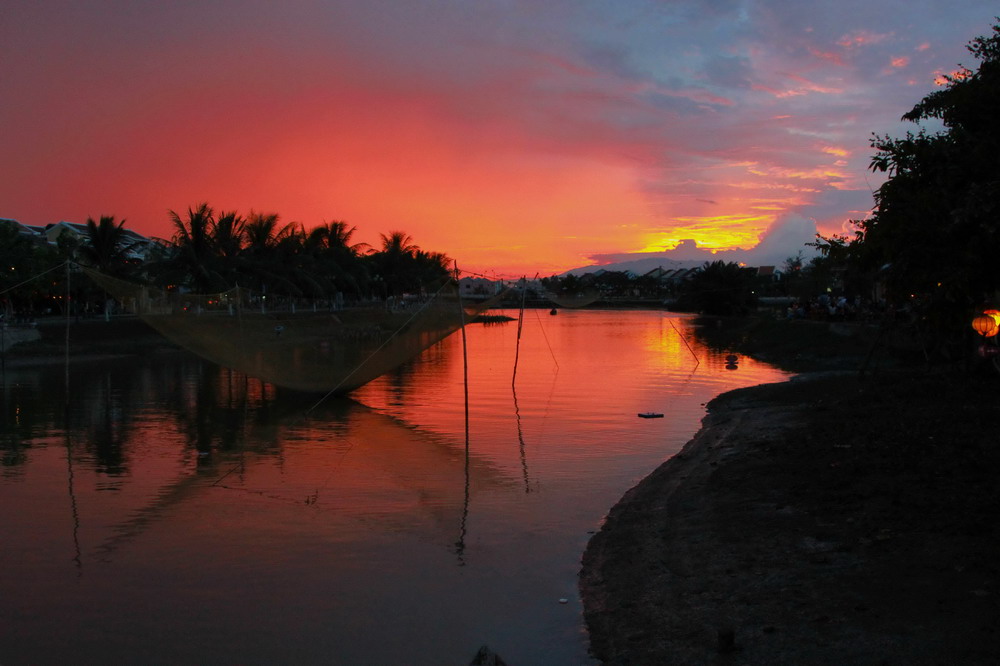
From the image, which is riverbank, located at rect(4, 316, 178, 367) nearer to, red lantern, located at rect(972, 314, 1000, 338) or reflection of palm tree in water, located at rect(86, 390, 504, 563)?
reflection of palm tree in water, located at rect(86, 390, 504, 563)

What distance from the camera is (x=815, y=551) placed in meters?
5.20

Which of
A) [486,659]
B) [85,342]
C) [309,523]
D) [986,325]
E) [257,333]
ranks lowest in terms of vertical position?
[309,523]

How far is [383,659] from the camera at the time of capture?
466cm

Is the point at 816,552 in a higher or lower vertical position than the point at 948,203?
lower

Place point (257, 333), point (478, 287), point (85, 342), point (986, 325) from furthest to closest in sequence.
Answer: point (478, 287) → point (85, 342) → point (257, 333) → point (986, 325)

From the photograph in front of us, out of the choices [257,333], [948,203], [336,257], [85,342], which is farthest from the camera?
[336,257]

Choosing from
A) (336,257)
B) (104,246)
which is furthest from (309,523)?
(336,257)

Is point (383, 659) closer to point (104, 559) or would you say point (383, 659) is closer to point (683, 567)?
point (683, 567)

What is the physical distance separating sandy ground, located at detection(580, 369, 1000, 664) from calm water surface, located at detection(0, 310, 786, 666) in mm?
465

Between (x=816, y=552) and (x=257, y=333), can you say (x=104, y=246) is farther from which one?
(x=816, y=552)

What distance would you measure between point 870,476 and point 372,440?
700 cm

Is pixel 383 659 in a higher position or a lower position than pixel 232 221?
lower

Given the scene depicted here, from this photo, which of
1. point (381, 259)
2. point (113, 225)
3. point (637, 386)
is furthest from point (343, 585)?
point (381, 259)

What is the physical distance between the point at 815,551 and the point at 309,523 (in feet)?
14.2
